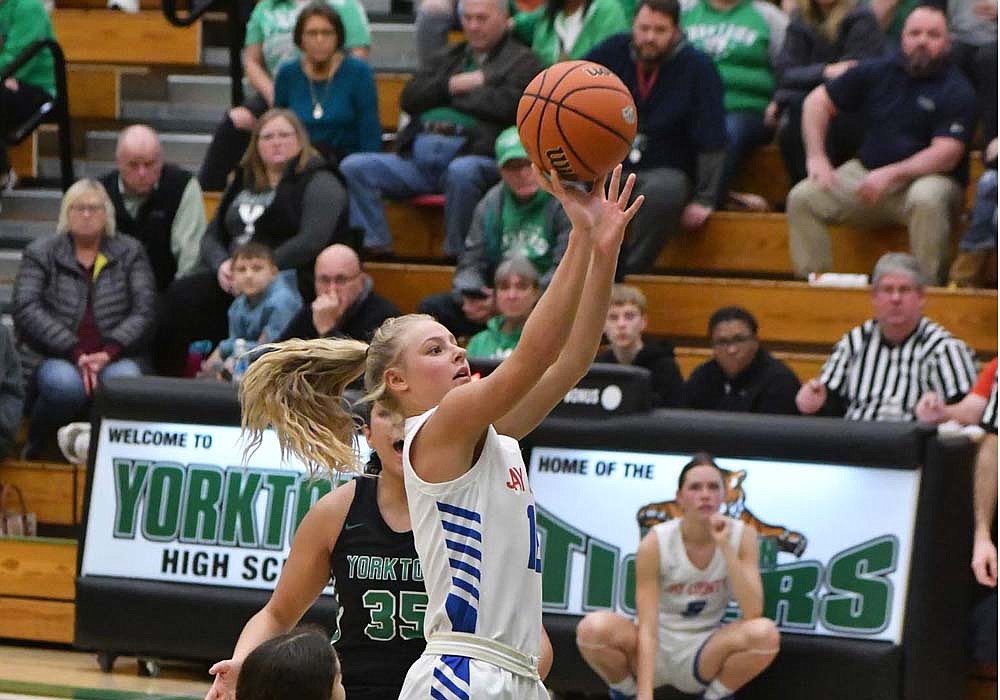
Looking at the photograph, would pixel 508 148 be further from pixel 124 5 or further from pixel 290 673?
pixel 290 673

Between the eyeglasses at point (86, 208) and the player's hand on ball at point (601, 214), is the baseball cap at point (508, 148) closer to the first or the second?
the eyeglasses at point (86, 208)

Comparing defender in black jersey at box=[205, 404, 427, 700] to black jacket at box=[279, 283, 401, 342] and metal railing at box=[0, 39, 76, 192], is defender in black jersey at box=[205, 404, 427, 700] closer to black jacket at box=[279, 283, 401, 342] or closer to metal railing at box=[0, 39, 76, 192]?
black jacket at box=[279, 283, 401, 342]

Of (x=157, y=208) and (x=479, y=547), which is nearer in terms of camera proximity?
(x=479, y=547)

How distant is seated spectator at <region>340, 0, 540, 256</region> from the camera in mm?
9000

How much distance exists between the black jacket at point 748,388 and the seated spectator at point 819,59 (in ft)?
5.26

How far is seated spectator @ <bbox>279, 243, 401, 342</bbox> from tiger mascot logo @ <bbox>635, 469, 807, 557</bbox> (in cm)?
165

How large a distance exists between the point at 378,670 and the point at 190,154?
7958 millimetres

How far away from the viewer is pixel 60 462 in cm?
902

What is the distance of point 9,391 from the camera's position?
28.4ft

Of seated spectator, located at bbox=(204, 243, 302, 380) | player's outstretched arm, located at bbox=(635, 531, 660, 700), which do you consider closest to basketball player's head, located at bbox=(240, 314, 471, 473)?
player's outstretched arm, located at bbox=(635, 531, 660, 700)

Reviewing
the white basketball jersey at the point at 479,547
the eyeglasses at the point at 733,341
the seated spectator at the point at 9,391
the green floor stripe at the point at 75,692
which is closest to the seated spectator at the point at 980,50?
the eyeglasses at the point at 733,341

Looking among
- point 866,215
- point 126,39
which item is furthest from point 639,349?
point 126,39

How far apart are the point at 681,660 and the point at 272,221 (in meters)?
3.35

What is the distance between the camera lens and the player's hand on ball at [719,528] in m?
6.81
